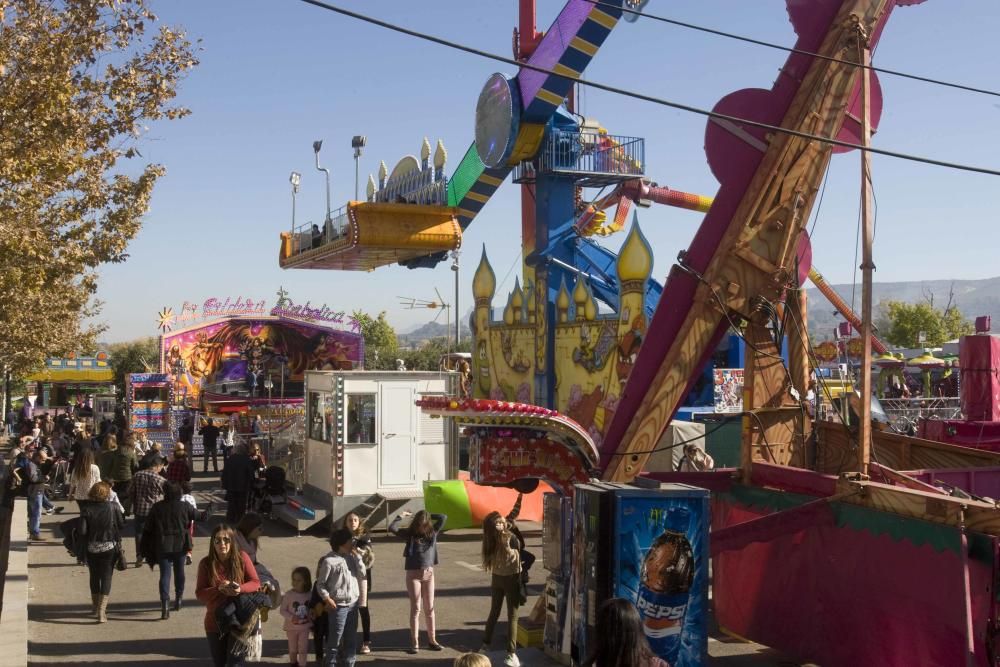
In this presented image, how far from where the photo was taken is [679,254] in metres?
10.5

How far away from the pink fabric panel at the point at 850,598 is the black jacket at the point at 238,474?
25.8 feet

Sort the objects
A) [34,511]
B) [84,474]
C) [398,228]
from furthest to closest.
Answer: [398,228] < [34,511] < [84,474]

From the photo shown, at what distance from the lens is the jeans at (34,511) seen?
15586 millimetres

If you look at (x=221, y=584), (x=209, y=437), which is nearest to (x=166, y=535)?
(x=221, y=584)

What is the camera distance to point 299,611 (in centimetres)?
814

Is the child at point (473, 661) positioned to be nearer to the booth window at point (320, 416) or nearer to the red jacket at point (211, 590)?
the red jacket at point (211, 590)

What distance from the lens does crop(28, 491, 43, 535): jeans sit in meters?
15.6

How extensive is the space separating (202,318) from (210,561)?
3403 centimetres

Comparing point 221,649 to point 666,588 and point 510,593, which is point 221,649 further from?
point 666,588

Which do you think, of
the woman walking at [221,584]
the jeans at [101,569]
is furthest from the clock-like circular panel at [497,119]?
the woman walking at [221,584]

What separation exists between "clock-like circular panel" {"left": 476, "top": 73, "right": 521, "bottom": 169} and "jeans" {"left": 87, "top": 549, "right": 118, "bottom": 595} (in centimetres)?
1764

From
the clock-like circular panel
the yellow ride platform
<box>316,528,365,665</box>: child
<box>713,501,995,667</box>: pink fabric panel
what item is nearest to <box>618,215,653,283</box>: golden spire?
the clock-like circular panel

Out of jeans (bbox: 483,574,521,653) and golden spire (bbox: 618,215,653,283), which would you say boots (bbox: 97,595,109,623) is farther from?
golden spire (bbox: 618,215,653,283)

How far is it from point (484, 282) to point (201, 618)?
74.4ft
